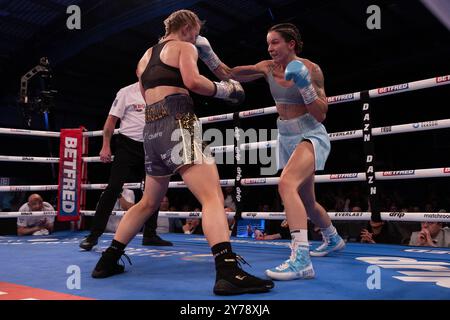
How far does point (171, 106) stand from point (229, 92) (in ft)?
0.85

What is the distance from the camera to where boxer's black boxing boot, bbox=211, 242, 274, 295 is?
4.96 feet

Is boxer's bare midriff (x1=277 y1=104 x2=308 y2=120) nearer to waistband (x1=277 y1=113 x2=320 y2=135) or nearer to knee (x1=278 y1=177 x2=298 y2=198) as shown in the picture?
waistband (x1=277 y1=113 x2=320 y2=135)

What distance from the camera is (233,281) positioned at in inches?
60.4

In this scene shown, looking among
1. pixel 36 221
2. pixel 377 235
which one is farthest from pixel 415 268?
pixel 36 221

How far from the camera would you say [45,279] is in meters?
1.82

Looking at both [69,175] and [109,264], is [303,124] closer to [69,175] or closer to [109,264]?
[109,264]

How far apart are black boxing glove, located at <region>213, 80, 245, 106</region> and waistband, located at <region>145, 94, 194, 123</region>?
5.8 inches

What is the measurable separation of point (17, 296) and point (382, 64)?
8.55 metres

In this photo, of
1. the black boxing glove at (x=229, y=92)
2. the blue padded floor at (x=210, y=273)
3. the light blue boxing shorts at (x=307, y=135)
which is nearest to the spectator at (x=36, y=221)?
the blue padded floor at (x=210, y=273)

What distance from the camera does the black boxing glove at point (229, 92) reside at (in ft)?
5.98

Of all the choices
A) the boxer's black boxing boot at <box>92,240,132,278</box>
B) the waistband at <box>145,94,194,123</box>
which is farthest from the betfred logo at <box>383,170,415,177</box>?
the boxer's black boxing boot at <box>92,240,132,278</box>

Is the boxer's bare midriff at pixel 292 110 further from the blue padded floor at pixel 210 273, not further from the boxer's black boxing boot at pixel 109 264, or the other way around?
the boxer's black boxing boot at pixel 109 264

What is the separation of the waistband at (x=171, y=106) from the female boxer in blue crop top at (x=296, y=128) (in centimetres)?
41

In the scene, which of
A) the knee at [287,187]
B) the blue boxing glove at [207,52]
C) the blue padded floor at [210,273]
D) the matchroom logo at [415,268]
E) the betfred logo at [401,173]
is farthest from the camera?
the betfred logo at [401,173]
